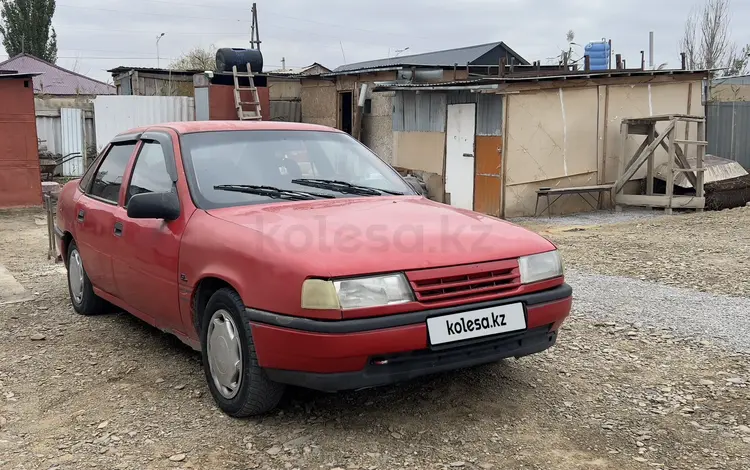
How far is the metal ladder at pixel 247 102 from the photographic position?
17.6 metres

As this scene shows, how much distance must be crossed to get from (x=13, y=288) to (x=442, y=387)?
496 centimetres

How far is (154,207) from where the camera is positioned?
403 cm

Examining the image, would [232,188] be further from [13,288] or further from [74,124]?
[74,124]

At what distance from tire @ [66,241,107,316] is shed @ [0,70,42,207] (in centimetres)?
839

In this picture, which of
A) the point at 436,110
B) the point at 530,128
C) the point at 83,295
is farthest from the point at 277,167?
the point at 436,110

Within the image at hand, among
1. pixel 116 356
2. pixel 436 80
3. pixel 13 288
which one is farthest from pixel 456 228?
pixel 436 80

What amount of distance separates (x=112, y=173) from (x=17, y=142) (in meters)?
9.26

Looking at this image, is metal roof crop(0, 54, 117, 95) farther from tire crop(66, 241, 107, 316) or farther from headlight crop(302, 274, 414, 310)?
headlight crop(302, 274, 414, 310)

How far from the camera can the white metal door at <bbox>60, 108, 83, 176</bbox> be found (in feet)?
62.7

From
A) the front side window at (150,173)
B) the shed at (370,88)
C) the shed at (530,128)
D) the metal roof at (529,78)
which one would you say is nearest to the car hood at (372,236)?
the front side window at (150,173)

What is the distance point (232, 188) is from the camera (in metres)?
4.19

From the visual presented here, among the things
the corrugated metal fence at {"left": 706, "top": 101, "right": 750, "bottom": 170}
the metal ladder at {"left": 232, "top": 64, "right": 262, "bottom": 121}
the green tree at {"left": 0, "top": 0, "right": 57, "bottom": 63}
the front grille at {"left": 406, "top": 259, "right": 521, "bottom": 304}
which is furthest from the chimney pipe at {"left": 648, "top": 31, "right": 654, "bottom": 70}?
the green tree at {"left": 0, "top": 0, "right": 57, "bottom": 63}

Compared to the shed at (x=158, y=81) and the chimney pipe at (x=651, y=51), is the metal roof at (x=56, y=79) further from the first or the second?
the chimney pipe at (x=651, y=51)

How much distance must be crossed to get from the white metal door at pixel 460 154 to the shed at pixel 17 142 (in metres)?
7.92
